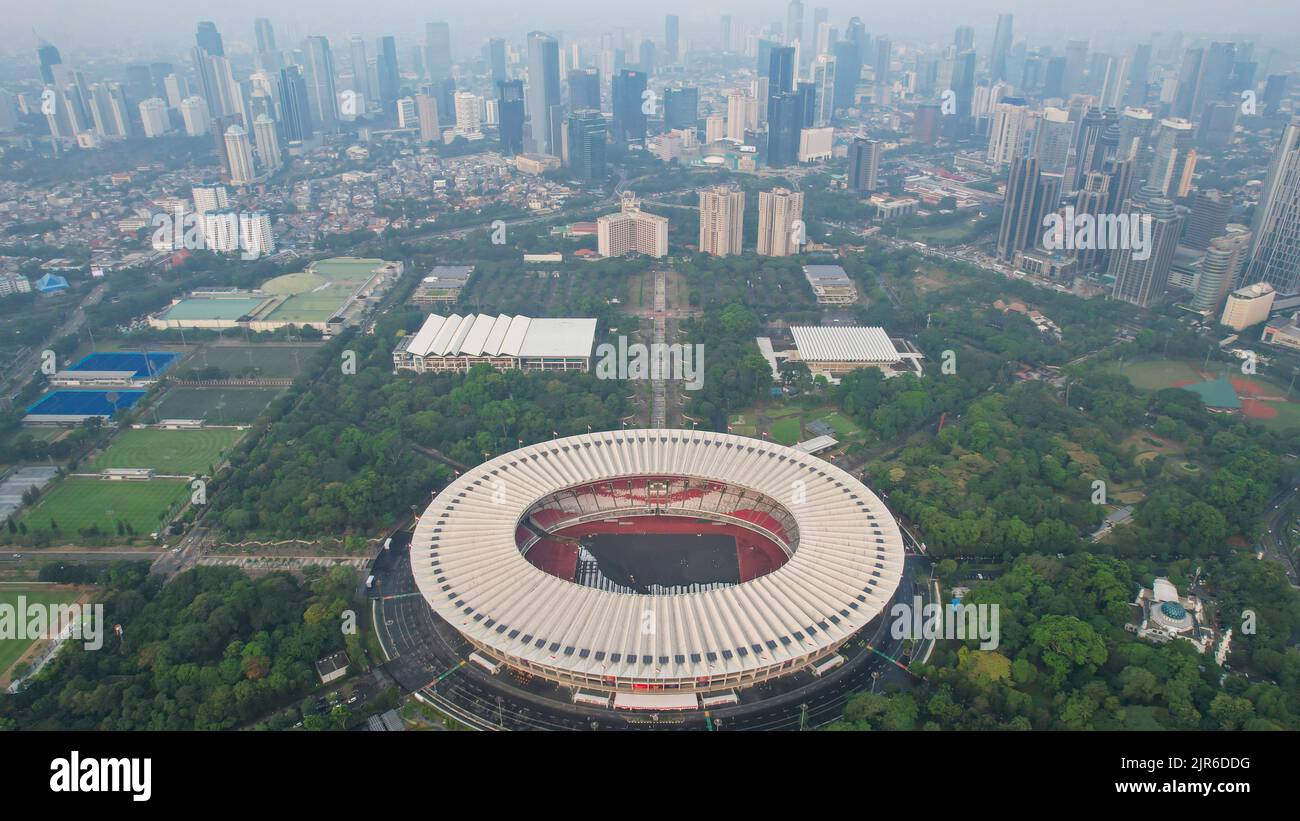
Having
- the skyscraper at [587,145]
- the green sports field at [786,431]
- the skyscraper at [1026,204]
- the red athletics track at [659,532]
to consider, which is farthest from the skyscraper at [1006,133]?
the red athletics track at [659,532]

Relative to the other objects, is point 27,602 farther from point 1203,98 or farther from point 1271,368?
point 1203,98

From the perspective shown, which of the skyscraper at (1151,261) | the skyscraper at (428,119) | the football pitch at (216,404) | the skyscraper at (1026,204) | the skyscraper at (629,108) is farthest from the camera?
the skyscraper at (428,119)

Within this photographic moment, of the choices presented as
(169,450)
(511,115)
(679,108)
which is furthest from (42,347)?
(679,108)

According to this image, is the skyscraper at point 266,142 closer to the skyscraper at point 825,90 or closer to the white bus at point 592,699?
the skyscraper at point 825,90

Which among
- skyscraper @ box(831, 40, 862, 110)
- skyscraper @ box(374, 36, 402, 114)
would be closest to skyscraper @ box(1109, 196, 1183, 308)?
skyscraper @ box(831, 40, 862, 110)

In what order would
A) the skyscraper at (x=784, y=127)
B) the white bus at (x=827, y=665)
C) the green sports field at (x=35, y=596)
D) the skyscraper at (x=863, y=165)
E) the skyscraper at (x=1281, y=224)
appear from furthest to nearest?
the skyscraper at (x=784, y=127), the skyscraper at (x=863, y=165), the skyscraper at (x=1281, y=224), the green sports field at (x=35, y=596), the white bus at (x=827, y=665)

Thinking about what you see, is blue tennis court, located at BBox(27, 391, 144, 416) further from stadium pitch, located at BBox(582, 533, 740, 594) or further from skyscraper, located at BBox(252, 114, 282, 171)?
skyscraper, located at BBox(252, 114, 282, 171)
